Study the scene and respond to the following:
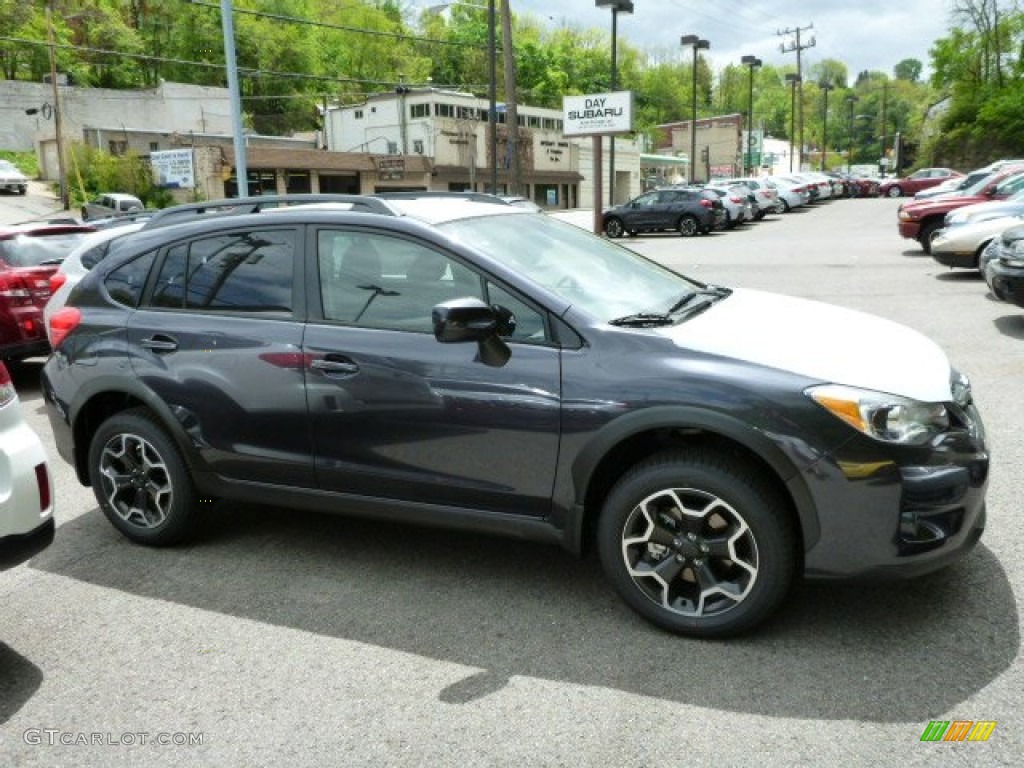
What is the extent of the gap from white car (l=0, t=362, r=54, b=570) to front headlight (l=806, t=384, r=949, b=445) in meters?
2.89

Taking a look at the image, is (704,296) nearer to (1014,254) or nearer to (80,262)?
(1014,254)

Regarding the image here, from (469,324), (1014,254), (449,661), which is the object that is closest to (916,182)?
(1014,254)

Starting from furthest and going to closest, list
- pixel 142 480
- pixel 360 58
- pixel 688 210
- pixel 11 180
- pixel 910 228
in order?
pixel 360 58, pixel 11 180, pixel 688 210, pixel 910 228, pixel 142 480

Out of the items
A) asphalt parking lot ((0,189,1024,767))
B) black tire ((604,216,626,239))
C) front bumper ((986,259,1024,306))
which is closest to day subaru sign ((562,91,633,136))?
black tire ((604,216,626,239))

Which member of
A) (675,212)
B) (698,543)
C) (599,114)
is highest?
(599,114)

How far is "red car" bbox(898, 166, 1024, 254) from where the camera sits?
53.4 ft

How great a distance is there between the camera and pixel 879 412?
302 centimetres

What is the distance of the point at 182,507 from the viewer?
14.1 ft

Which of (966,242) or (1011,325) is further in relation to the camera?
(966,242)

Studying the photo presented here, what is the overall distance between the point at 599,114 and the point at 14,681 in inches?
1184

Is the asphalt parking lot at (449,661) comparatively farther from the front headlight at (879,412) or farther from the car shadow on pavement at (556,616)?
the front headlight at (879,412)

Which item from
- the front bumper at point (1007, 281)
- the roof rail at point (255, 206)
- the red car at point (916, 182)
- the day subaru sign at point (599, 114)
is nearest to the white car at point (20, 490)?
the roof rail at point (255, 206)

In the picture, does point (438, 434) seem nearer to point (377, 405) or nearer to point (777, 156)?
point (377, 405)

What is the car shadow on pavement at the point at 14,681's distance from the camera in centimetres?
307
